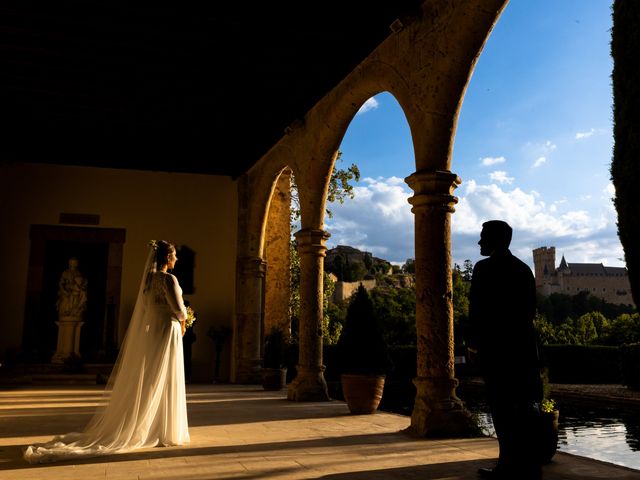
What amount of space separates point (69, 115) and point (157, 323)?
572cm

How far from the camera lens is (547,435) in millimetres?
3604

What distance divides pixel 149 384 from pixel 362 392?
110 inches

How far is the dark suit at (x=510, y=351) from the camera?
3375 millimetres

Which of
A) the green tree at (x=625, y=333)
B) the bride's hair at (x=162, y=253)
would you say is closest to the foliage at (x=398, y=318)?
the green tree at (x=625, y=333)

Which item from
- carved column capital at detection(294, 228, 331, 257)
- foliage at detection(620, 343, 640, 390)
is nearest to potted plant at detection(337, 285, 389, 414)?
carved column capital at detection(294, 228, 331, 257)

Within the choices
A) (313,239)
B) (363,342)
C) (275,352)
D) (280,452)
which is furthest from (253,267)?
(280,452)

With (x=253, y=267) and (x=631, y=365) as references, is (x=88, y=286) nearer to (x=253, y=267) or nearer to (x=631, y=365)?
(x=253, y=267)

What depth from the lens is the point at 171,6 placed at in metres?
5.84

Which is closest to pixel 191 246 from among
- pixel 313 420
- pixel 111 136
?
pixel 111 136

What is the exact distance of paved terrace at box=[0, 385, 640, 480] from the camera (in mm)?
3635

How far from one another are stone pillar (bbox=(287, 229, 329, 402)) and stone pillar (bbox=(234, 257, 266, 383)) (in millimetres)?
3340

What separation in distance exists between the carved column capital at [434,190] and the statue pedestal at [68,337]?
8.55m

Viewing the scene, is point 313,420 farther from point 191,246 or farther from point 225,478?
point 191,246

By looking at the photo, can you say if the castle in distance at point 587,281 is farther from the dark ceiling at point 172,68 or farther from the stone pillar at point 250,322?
the dark ceiling at point 172,68
